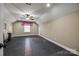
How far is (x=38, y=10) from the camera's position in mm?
2264

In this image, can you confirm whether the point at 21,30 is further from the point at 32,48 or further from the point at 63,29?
the point at 63,29

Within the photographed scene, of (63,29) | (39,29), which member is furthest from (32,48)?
(63,29)

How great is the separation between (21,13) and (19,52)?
838 millimetres

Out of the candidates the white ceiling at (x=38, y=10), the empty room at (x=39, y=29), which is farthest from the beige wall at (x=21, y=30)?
the white ceiling at (x=38, y=10)

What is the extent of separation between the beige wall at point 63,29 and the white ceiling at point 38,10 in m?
0.12

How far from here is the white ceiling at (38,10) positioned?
6.77 ft

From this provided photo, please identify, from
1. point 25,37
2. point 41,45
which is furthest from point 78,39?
point 25,37

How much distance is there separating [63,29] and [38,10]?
0.74m

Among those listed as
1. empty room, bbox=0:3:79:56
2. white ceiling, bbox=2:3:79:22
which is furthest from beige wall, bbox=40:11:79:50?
white ceiling, bbox=2:3:79:22

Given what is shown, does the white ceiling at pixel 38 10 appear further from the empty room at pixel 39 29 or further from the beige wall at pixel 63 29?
the beige wall at pixel 63 29

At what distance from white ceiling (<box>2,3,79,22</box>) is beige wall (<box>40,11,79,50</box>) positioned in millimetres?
121

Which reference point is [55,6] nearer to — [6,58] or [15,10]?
[15,10]

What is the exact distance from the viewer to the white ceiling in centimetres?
206

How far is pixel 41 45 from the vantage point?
2.37 m
